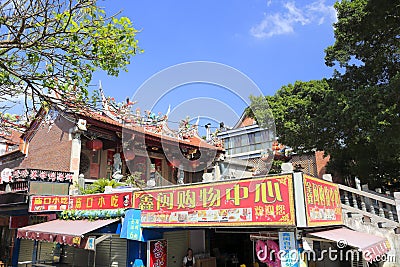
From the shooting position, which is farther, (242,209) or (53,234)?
(53,234)

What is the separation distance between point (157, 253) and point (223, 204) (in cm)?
313

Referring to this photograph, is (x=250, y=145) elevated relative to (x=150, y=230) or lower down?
elevated

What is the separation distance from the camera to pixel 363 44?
13.9 metres

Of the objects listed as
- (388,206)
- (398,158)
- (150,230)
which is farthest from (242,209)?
(398,158)

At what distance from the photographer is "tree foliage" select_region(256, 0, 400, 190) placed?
11.2m

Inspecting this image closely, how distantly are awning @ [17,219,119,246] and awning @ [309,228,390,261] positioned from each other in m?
5.90

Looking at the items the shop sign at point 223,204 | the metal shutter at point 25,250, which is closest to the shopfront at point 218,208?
the shop sign at point 223,204

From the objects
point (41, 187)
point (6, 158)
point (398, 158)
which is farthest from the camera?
point (6, 158)

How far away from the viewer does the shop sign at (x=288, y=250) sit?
6.66 metres

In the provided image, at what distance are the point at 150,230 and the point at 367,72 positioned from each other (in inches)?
462

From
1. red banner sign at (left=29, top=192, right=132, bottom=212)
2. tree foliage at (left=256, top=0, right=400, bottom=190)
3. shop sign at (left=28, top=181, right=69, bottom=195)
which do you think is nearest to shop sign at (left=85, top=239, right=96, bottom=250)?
red banner sign at (left=29, top=192, right=132, bottom=212)

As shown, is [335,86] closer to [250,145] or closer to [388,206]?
[388,206]

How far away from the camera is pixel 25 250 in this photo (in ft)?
44.6

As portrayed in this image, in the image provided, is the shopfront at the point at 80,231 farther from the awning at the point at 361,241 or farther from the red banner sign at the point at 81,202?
the awning at the point at 361,241
